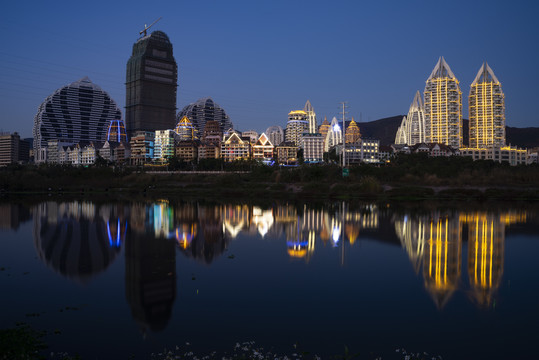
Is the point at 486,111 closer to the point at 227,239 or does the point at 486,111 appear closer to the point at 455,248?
the point at 455,248

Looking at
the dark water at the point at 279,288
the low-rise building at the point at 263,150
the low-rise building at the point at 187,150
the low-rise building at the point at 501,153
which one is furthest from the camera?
the low-rise building at the point at 187,150

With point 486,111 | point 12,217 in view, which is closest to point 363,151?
point 486,111

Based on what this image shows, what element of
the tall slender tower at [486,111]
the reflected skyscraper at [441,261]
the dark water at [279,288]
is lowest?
the dark water at [279,288]

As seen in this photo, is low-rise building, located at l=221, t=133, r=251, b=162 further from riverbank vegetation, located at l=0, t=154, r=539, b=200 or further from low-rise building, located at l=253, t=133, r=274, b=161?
riverbank vegetation, located at l=0, t=154, r=539, b=200

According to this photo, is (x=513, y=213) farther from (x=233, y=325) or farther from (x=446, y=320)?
(x=233, y=325)

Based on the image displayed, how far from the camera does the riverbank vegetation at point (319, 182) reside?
6588 cm

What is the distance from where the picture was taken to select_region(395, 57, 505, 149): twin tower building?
187 metres

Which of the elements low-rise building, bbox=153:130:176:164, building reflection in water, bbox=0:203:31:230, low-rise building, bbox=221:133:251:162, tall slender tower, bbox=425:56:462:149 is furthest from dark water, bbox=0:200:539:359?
Result: tall slender tower, bbox=425:56:462:149

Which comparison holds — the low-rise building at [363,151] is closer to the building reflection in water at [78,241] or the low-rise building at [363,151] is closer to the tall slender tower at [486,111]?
the tall slender tower at [486,111]

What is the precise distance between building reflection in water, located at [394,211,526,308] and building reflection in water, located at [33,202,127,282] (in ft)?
49.8

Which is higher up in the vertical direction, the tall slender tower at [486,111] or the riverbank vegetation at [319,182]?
the tall slender tower at [486,111]

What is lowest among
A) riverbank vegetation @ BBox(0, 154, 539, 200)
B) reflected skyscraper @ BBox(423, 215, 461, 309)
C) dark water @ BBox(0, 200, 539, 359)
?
dark water @ BBox(0, 200, 539, 359)

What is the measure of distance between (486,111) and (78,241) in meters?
202

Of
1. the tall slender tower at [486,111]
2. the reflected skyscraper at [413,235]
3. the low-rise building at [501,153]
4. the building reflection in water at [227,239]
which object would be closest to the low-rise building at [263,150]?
the low-rise building at [501,153]
